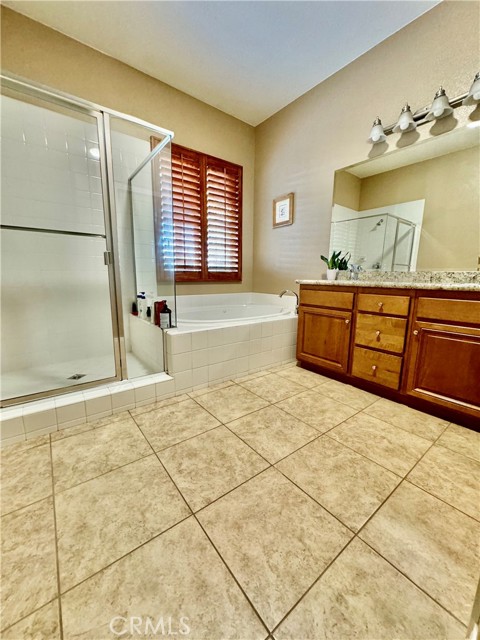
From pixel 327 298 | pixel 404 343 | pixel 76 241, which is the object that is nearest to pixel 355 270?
pixel 327 298

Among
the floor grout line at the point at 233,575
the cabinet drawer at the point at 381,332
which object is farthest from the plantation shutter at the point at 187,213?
the floor grout line at the point at 233,575

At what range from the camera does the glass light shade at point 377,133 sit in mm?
1896

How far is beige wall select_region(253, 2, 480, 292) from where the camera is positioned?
1602 millimetres

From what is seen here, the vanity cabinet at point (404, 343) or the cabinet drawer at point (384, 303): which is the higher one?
the cabinet drawer at point (384, 303)

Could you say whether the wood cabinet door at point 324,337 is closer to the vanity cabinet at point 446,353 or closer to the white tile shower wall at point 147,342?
the vanity cabinet at point 446,353

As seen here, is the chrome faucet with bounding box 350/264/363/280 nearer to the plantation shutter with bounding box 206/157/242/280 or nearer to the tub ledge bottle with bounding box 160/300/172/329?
the plantation shutter with bounding box 206/157/242/280

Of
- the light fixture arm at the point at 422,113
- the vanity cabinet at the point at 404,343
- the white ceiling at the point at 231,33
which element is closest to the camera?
the vanity cabinet at the point at 404,343

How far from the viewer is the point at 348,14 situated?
1714mm

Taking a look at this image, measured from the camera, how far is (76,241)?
6.77 ft

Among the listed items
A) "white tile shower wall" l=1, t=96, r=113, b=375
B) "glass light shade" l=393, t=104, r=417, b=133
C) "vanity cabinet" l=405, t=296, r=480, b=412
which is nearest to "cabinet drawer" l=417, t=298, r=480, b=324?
"vanity cabinet" l=405, t=296, r=480, b=412

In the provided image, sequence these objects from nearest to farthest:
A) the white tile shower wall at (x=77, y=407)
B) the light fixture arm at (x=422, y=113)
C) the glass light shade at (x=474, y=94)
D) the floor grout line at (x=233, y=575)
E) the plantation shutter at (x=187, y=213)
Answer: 1. the floor grout line at (x=233, y=575)
2. the white tile shower wall at (x=77, y=407)
3. the glass light shade at (x=474, y=94)
4. the light fixture arm at (x=422, y=113)
5. the plantation shutter at (x=187, y=213)

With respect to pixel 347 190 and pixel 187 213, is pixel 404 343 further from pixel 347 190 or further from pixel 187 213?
pixel 187 213

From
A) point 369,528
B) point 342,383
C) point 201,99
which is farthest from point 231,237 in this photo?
point 369,528

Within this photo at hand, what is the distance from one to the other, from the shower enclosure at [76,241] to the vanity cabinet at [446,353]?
1.68m
